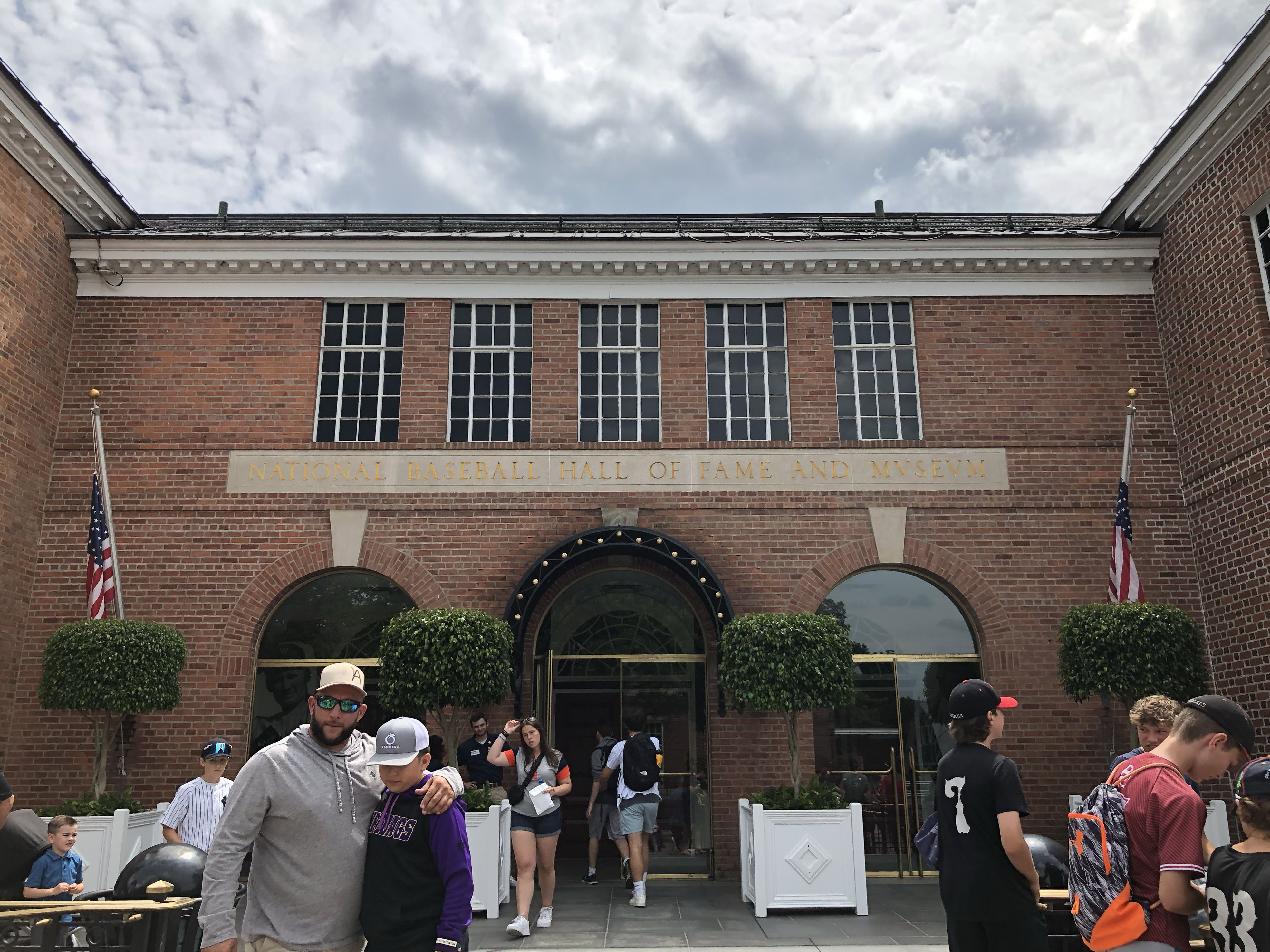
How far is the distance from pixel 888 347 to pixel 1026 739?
5.35m

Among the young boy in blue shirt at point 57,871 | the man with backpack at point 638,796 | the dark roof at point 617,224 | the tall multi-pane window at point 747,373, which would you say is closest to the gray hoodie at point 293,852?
the young boy in blue shirt at point 57,871

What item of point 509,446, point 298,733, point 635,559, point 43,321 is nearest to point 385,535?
point 509,446

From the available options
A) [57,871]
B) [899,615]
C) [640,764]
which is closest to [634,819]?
[640,764]

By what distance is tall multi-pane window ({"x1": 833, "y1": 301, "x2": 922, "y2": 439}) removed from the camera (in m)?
12.4

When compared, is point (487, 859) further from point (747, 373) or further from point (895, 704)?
point (747, 373)

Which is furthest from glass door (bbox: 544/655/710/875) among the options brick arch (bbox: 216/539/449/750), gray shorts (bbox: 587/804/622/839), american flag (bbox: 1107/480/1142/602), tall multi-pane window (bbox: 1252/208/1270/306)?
tall multi-pane window (bbox: 1252/208/1270/306)

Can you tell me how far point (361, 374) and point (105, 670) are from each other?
15.6 feet

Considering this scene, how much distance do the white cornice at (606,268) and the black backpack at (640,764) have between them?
613 cm

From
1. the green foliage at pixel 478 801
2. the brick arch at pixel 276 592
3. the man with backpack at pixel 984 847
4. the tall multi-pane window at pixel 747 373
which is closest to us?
the man with backpack at pixel 984 847

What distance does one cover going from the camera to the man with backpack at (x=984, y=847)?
420cm

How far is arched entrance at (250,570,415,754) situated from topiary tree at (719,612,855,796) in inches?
174

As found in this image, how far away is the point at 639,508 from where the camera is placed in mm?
11984

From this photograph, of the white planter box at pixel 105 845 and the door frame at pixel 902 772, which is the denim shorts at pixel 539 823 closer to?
the white planter box at pixel 105 845

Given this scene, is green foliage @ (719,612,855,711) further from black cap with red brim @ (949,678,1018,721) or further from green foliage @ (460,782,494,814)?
black cap with red brim @ (949,678,1018,721)
